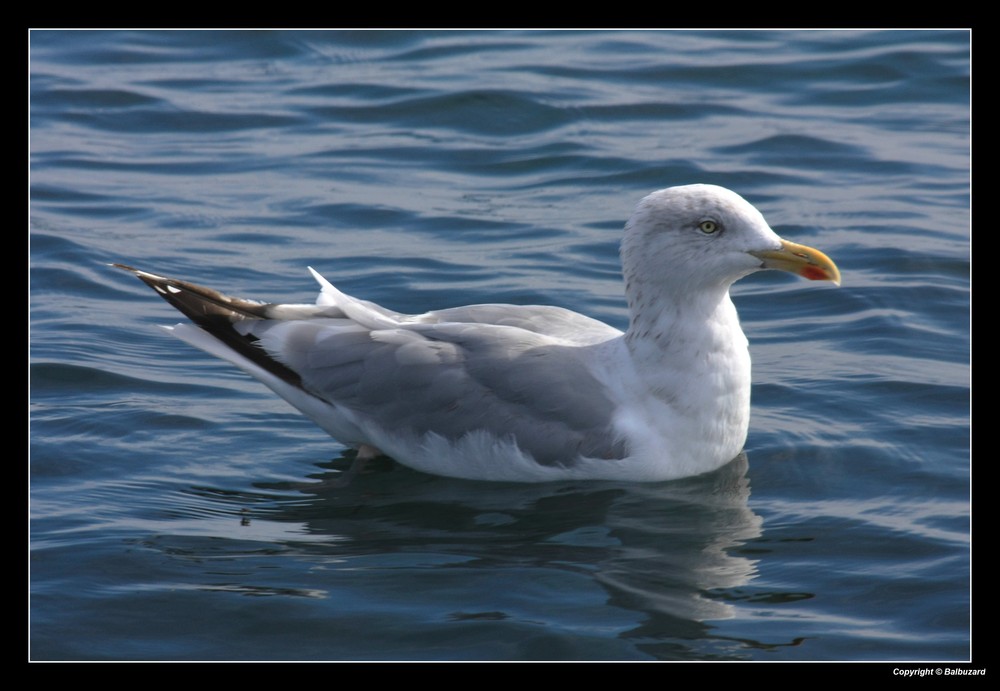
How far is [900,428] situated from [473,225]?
13.8ft

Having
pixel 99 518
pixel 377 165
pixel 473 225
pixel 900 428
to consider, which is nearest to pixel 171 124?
pixel 377 165

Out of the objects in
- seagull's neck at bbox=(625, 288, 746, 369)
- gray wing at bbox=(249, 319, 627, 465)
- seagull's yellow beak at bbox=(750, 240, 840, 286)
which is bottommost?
gray wing at bbox=(249, 319, 627, 465)

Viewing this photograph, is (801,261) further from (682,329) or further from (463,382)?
(463,382)

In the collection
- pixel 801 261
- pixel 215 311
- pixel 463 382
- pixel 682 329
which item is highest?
pixel 801 261

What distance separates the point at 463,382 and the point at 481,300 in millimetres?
2490

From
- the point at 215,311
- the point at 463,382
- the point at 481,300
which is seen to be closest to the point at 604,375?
the point at 463,382

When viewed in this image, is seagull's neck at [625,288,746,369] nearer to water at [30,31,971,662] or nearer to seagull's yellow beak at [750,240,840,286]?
seagull's yellow beak at [750,240,840,286]

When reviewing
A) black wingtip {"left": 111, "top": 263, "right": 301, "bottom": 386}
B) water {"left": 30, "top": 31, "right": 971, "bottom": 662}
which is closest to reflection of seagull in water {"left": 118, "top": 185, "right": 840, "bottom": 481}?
water {"left": 30, "top": 31, "right": 971, "bottom": 662}

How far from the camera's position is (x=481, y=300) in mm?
9000

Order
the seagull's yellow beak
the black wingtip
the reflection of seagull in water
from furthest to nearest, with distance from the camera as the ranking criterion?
the black wingtip
the reflection of seagull in water
the seagull's yellow beak

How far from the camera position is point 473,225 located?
10500 mm

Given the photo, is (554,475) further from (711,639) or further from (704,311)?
(711,639)

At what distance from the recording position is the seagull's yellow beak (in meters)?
6.23

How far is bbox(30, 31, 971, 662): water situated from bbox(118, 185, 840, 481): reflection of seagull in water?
0.65 feet
